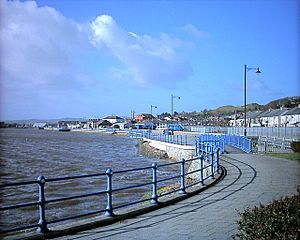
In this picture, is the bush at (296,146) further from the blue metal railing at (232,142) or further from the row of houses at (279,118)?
the row of houses at (279,118)

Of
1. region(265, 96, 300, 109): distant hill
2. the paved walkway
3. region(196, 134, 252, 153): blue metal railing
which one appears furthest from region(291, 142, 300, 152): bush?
region(265, 96, 300, 109): distant hill

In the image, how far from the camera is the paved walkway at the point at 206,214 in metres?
6.62

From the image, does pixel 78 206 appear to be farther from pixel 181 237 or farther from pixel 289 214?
pixel 289 214

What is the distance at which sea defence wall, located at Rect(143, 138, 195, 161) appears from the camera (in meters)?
31.5

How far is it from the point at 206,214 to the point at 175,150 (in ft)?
97.2

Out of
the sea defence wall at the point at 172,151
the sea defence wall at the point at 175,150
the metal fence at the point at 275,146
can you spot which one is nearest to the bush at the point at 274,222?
the metal fence at the point at 275,146

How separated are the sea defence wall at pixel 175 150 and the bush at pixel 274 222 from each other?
964 inches

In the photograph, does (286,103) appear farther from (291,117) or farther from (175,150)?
(175,150)

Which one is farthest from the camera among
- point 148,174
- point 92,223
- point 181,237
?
point 148,174

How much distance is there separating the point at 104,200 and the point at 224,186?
654 centimetres

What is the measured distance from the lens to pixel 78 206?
49.6 ft

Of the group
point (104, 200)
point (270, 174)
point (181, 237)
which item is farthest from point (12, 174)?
point (181, 237)

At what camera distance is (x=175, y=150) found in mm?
37688

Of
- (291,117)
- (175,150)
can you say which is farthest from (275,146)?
(291,117)
